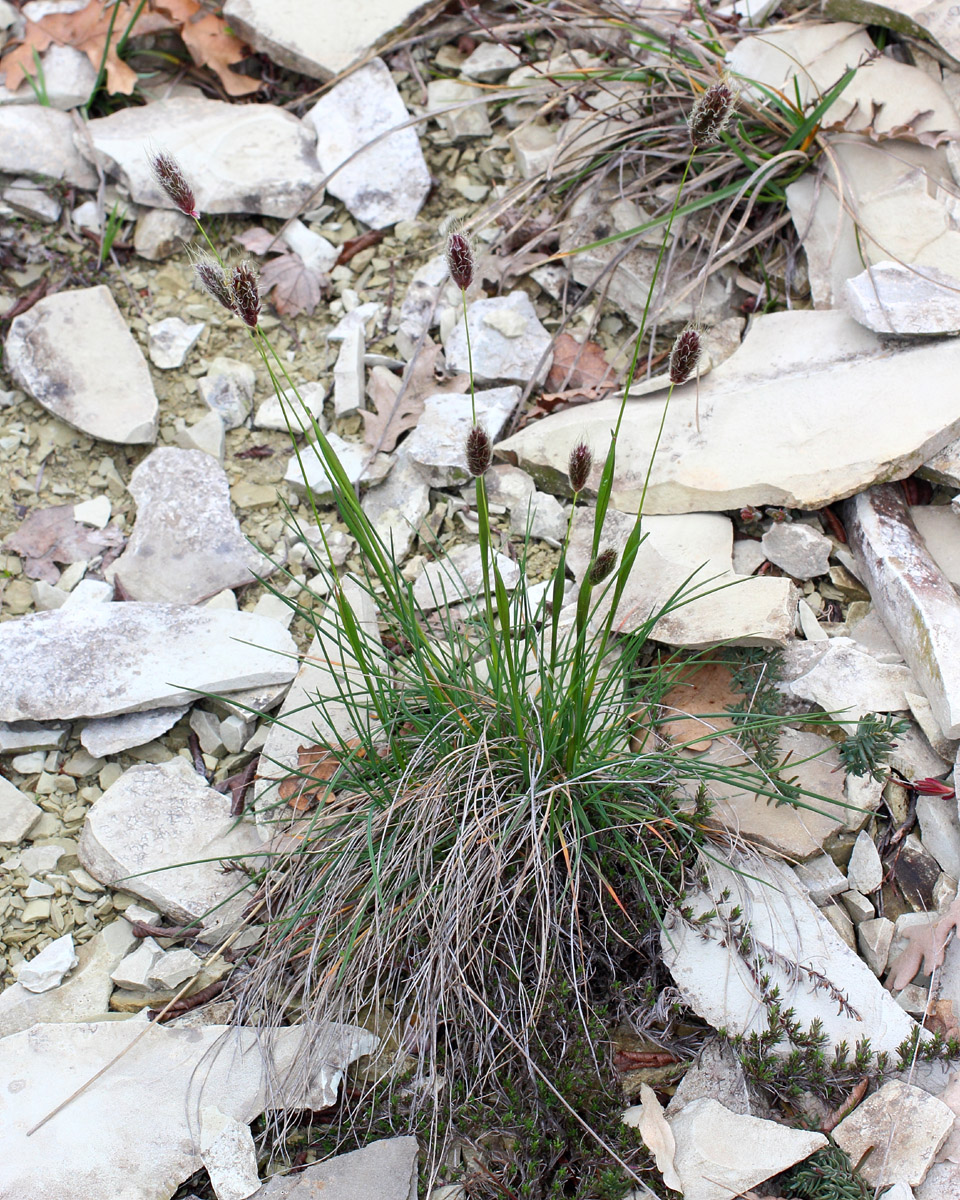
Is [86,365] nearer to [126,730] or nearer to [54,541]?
[54,541]

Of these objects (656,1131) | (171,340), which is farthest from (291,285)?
(656,1131)

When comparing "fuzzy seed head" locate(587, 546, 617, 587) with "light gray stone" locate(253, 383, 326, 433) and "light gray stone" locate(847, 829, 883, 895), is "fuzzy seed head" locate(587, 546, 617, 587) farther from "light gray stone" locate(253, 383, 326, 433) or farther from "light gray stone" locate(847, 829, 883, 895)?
"light gray stone" locate(253, 383, 326, 433)

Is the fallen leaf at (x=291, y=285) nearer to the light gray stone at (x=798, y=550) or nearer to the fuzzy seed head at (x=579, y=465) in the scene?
the light gray stone at (x=798, y=550)

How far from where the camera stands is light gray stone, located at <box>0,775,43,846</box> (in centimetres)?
227

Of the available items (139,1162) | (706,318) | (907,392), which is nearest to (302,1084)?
(139,1162)

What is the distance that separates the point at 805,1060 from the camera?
182 centimetres

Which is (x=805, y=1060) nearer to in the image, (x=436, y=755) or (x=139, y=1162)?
(x=436, y=755)

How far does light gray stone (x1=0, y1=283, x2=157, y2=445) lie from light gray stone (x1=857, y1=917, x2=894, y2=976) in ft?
7.56

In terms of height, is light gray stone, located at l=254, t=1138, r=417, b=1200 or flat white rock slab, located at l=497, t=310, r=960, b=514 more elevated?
flat white rock slab, located at l=497, t=310, r=960, b=514

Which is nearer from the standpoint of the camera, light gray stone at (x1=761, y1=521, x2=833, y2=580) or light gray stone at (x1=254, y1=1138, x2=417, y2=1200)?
→ light gray stone at (x1=254, y1=1138, x2=417, y2=1200)

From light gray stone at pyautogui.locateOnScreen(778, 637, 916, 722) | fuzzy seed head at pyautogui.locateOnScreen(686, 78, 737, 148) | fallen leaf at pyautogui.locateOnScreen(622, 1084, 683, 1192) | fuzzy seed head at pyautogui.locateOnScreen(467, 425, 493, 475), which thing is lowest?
fallen leaf at pyautogui.locateOnScreen(622, 1084, 683, 1192)

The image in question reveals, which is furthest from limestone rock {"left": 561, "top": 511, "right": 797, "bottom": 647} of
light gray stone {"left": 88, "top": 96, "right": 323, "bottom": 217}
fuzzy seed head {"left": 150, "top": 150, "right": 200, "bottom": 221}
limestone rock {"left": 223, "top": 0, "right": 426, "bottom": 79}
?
limestone rock {"left": 223, "top": 0, "right": 426, "bottom": 79}

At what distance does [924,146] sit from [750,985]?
7.71 feet

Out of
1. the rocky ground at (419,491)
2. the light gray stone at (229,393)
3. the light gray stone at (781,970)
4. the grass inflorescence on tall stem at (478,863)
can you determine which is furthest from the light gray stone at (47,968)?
the light gray stone at (229,393)
